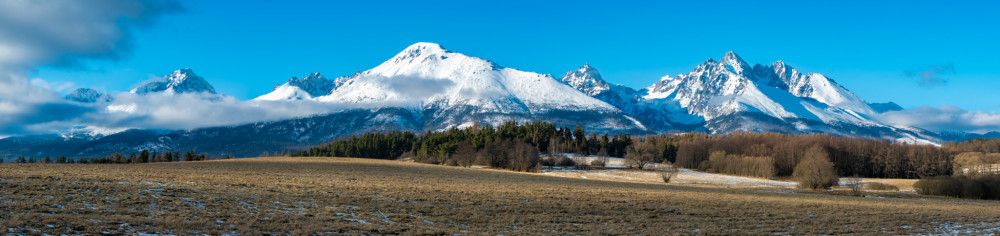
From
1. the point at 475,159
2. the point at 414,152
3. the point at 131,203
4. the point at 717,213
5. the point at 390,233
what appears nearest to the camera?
the point at 390,233

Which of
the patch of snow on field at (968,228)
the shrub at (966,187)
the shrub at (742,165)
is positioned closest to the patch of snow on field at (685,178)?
the shrub at (742,165)

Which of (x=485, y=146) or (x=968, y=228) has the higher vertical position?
(x=485, y=146)

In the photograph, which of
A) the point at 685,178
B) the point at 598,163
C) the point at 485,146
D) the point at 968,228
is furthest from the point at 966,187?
the point at 485,146

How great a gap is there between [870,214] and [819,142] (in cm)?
13522

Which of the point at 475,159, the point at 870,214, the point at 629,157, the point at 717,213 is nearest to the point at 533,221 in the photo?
the point at 717,213

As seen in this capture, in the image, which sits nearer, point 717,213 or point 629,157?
point 717,213

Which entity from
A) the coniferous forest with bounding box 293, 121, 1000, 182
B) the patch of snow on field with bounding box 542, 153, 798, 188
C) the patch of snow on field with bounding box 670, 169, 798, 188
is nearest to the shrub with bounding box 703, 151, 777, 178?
the coniferous forest with bounding box 293, 121, 1000, 182

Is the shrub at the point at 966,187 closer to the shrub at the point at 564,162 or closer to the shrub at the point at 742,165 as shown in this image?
the shrub at the point at 742,165

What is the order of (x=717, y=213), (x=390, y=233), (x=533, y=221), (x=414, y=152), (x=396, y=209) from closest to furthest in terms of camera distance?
(x=390, y=233), (x=533, y=221), (x=396, y=209), (x=717, y=213), (x=414, y=152)

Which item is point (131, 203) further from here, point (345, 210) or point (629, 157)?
point (629, 157)

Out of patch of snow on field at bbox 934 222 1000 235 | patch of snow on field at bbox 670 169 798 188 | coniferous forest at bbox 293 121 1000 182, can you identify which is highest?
coniferous forest at bbox 293 121 1000 182

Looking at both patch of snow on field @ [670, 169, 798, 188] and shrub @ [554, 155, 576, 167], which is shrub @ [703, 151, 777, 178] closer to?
patch of snow on field @ [670, 169, 798, 188]

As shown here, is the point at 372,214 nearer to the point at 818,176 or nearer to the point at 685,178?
the point at 818,176

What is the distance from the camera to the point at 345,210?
25.5m
